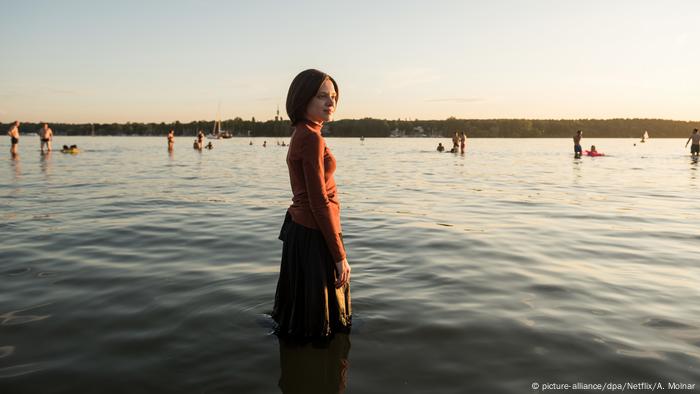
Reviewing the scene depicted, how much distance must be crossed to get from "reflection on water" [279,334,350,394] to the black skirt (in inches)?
4.6

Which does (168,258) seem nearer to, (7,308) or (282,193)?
(7,308)

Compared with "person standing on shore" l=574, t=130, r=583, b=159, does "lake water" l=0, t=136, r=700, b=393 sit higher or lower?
lower

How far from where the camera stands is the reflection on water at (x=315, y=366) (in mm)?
3744

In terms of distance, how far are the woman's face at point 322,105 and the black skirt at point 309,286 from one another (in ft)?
3.13

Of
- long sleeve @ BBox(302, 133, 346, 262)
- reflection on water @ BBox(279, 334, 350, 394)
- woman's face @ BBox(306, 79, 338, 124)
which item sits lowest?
reflection on water @ BBox(279, 334, 350, 394)

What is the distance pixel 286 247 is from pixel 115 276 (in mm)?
3676

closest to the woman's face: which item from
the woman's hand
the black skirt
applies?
the black skirt

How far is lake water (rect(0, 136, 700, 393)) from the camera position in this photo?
12.9 feet

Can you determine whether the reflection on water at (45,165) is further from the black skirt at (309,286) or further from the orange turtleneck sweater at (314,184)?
the orange turtleneck sweater at (314,184)

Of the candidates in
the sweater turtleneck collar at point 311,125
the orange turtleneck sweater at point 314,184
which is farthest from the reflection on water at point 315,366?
the sweater turtleneck collar at point 311,125

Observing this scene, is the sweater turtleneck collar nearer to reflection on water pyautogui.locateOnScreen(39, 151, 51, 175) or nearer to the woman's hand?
the woman's hand

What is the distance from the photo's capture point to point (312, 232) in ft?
13.6

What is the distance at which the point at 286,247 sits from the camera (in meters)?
4.30

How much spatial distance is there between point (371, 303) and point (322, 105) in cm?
273
